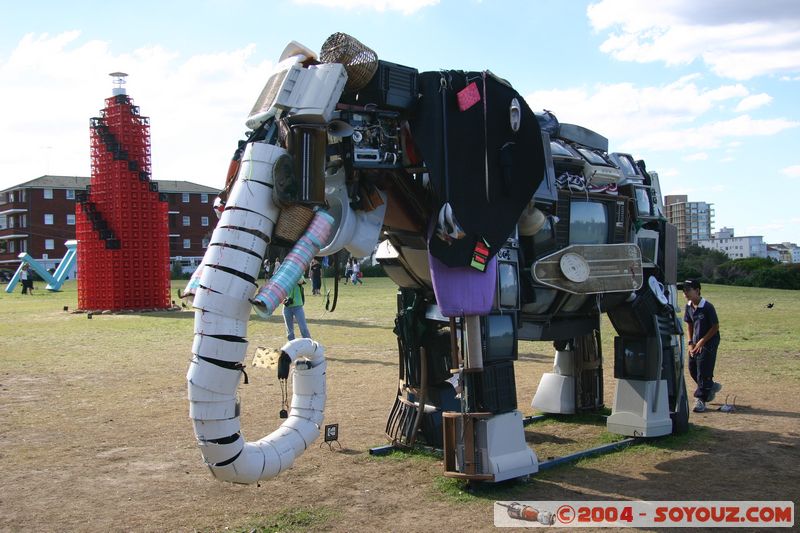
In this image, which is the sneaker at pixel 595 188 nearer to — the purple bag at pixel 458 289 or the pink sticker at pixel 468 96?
the purple bag at pixel 458 289

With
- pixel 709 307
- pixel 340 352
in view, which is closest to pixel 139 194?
pixel 340 352

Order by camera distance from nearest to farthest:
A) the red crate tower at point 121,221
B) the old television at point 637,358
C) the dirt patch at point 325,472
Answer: the dirt patch at point 325,472
the old television at point 637,358
the red crate tower at point 121,221

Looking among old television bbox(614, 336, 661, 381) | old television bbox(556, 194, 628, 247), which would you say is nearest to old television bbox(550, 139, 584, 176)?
old television bbox(556, 194, 628, 247)

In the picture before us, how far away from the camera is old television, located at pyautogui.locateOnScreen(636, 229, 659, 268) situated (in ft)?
32.0

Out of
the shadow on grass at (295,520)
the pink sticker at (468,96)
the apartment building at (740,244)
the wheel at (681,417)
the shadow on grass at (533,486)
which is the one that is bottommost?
the shadow on grass at (295,520)

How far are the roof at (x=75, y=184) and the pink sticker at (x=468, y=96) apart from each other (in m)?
76.8

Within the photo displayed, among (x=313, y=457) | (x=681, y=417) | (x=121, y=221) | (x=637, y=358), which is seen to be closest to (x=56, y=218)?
(x=121, y=221)

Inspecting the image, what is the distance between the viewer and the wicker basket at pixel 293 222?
6156 millimetres

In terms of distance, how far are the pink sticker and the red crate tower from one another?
90.8 ft

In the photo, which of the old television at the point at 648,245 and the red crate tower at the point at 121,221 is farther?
the red crate tower at the point at 121,221

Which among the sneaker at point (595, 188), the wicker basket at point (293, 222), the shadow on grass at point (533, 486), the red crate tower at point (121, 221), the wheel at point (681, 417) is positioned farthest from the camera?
the red crate tower at point (121, 221)

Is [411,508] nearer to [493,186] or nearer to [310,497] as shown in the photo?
[310,497]

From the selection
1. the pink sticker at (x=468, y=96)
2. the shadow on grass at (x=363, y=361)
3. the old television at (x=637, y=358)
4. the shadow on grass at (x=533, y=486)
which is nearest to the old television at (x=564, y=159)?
the pink sticker at (x=468, y=96)

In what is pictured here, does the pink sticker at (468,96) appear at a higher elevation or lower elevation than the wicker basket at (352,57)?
lower
